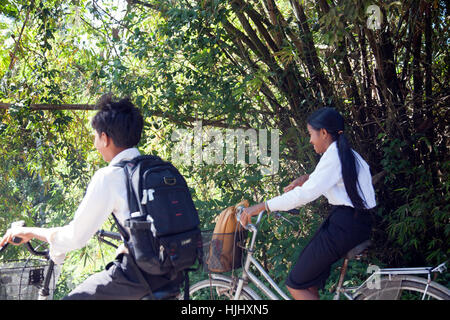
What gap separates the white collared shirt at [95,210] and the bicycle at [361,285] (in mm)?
749

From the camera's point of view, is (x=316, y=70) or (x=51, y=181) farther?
(x=51, y=181)

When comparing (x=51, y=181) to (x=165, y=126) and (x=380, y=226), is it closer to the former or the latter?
(x=165, y=126)

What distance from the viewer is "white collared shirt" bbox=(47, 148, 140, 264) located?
2.16m

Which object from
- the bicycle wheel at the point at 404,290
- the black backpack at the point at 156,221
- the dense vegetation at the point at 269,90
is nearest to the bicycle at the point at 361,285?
the bicycle wheel at the point at 404,290

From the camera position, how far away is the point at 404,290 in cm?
262

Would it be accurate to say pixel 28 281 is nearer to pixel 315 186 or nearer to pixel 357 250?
pixel 315 186

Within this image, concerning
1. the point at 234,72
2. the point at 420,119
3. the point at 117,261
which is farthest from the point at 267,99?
the point at 117,261

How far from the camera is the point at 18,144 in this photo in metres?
5.41

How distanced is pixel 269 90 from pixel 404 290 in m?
2.91

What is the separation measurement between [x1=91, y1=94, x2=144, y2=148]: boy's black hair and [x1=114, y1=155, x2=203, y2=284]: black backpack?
14cm

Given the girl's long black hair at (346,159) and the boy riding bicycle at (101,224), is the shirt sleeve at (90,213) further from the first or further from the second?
the girl's long black hair at (346,159)

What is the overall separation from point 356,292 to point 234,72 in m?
2.67

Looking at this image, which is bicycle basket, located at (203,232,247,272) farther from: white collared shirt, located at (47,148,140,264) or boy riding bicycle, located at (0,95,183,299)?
white collared shirt, located at (47,148,140,264)

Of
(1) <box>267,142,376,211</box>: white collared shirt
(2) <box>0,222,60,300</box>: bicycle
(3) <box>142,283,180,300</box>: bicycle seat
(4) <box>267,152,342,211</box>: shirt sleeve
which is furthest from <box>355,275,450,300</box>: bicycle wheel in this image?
(2) <box>0,222,60,300</box>: bicycle
